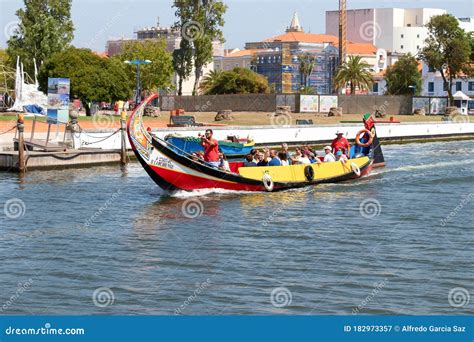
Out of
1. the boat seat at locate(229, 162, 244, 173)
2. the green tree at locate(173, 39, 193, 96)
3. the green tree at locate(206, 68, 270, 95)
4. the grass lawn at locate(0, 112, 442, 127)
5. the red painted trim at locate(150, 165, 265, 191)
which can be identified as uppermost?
the green tree at locate(173, 39, 193, 96)

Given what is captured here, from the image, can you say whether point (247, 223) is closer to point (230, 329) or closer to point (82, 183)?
point (82, 183)

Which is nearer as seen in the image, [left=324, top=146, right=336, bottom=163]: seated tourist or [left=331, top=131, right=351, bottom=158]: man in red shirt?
[left=324, top=146, right=336, bottom=163]: seated tourist

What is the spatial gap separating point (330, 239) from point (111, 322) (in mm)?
13503

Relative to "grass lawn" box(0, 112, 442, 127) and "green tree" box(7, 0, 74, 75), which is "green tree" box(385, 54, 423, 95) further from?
"green tree" box(7, 0, 74, 75)

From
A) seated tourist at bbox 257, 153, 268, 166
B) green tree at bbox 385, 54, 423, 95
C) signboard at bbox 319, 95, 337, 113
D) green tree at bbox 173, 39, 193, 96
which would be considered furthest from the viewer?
green tree at bbox 385, 54, 423, 95

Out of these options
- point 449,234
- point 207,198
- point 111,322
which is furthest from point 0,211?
point 111,322

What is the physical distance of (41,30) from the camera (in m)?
73.9

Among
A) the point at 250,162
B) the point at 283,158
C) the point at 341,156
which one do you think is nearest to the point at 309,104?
the point at 341,156

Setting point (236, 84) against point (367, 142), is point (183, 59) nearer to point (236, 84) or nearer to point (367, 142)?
point (236, 84)

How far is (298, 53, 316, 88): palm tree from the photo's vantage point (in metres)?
183

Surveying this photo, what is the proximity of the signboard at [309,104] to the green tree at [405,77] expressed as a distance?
158 feet

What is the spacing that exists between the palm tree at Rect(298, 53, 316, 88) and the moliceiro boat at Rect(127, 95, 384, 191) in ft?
492

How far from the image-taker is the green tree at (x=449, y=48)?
324 feet

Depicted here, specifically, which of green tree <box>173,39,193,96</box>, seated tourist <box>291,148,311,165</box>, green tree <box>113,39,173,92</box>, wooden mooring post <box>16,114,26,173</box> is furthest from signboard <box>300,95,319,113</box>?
seated tourist <box>291,148,311,165</box>
